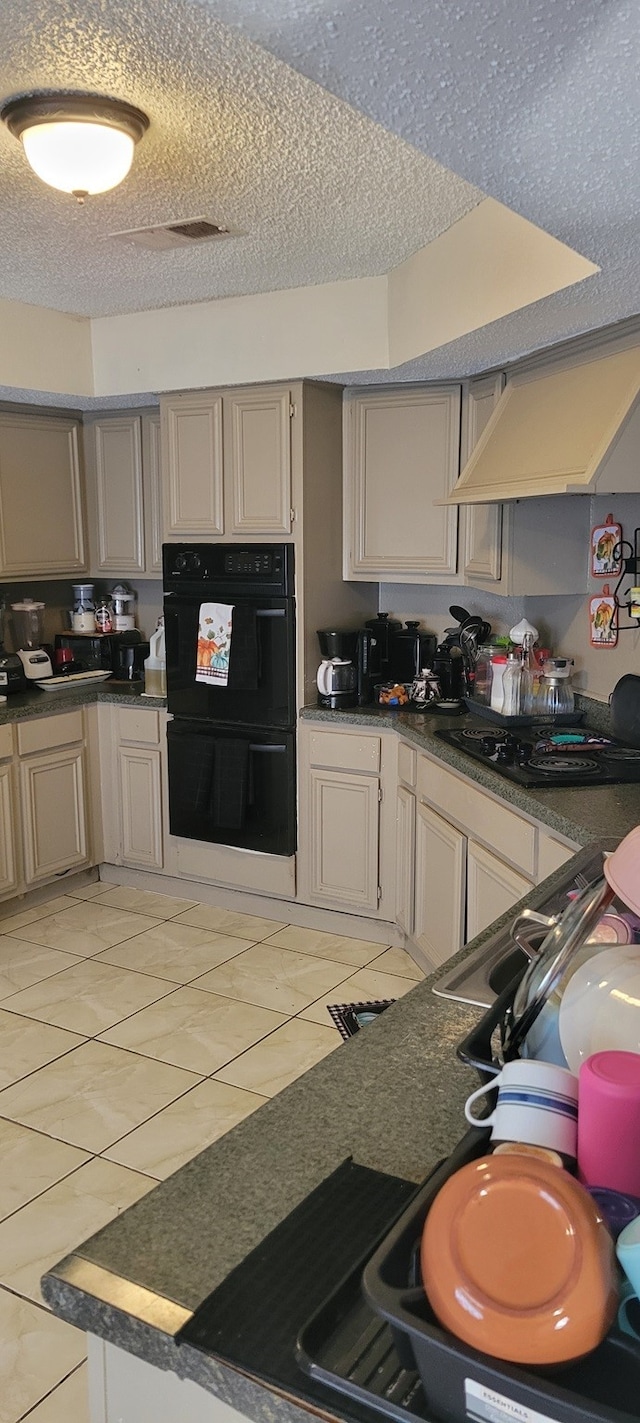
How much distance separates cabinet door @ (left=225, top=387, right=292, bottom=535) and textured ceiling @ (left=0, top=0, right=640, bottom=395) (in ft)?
1.28

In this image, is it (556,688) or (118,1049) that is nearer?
(118,1049)

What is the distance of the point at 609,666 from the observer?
353 centimetres

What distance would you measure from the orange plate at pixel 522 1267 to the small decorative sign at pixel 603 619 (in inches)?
114

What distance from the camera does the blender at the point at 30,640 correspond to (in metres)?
4.73

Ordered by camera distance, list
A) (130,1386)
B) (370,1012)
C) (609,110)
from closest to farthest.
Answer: (130,1386) < (609,110) < (370,1012)

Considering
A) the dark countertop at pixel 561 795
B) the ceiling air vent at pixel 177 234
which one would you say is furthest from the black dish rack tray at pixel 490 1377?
the ceiling air vent at pixel 177 234

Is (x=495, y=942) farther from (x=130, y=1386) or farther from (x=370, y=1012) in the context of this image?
(x=370, y=1012)

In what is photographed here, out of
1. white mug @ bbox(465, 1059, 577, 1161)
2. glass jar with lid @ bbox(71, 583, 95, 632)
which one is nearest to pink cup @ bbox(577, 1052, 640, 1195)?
white mug @ bbox(465, 1059, 577, 1161)

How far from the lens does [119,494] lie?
192 inches

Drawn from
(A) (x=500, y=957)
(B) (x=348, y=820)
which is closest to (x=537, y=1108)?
(A) (x=500, y=957)

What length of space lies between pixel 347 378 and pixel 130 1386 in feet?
11.5

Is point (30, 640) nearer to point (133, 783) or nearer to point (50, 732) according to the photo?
point (50, 732)

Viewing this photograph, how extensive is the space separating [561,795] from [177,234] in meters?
2.00

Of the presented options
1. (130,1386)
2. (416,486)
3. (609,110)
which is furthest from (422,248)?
(130,1386)
